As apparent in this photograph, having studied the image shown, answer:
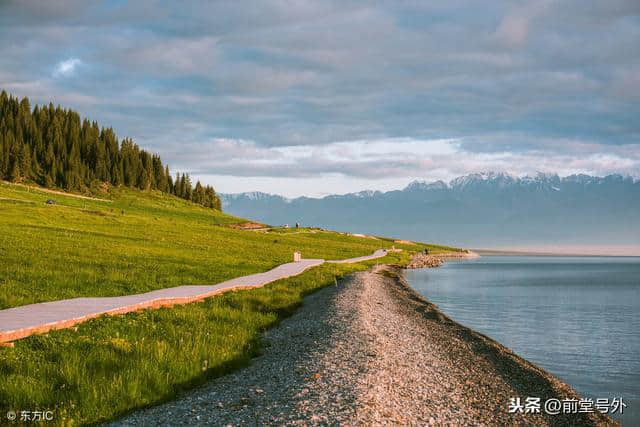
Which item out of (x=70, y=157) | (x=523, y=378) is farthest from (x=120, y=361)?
(x=70, y=157)

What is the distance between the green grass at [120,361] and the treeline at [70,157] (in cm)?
12341

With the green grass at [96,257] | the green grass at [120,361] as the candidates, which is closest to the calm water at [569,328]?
the green grass at [120,361]

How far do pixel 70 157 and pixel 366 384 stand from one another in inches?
5641

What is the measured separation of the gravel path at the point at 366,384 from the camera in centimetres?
1206

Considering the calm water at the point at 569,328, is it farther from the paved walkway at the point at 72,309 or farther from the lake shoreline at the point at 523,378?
the paved walkway at the point at 72,309

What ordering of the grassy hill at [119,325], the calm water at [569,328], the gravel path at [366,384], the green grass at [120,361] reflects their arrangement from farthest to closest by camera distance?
the calm water at [569,328]
the grassy hill at [119,325]
the green grass at [120,361]
the gravel path at [366,384]

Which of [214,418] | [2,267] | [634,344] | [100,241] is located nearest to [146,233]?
[100,241]

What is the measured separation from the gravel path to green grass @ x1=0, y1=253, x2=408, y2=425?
27.8 inches

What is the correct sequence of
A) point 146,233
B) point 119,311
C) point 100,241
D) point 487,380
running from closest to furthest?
point 487,380, point 119,311, point 100,241, point 146,233

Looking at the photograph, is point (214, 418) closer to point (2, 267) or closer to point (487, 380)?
point (487, 380)

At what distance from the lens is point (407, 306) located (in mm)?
37406

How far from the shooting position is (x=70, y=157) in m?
140

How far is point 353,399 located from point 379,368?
344 centimetres

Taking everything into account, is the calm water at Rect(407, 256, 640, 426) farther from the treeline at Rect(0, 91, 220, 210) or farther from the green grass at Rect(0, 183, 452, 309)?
the treeline at Rect(0, 91, 220, 210)
